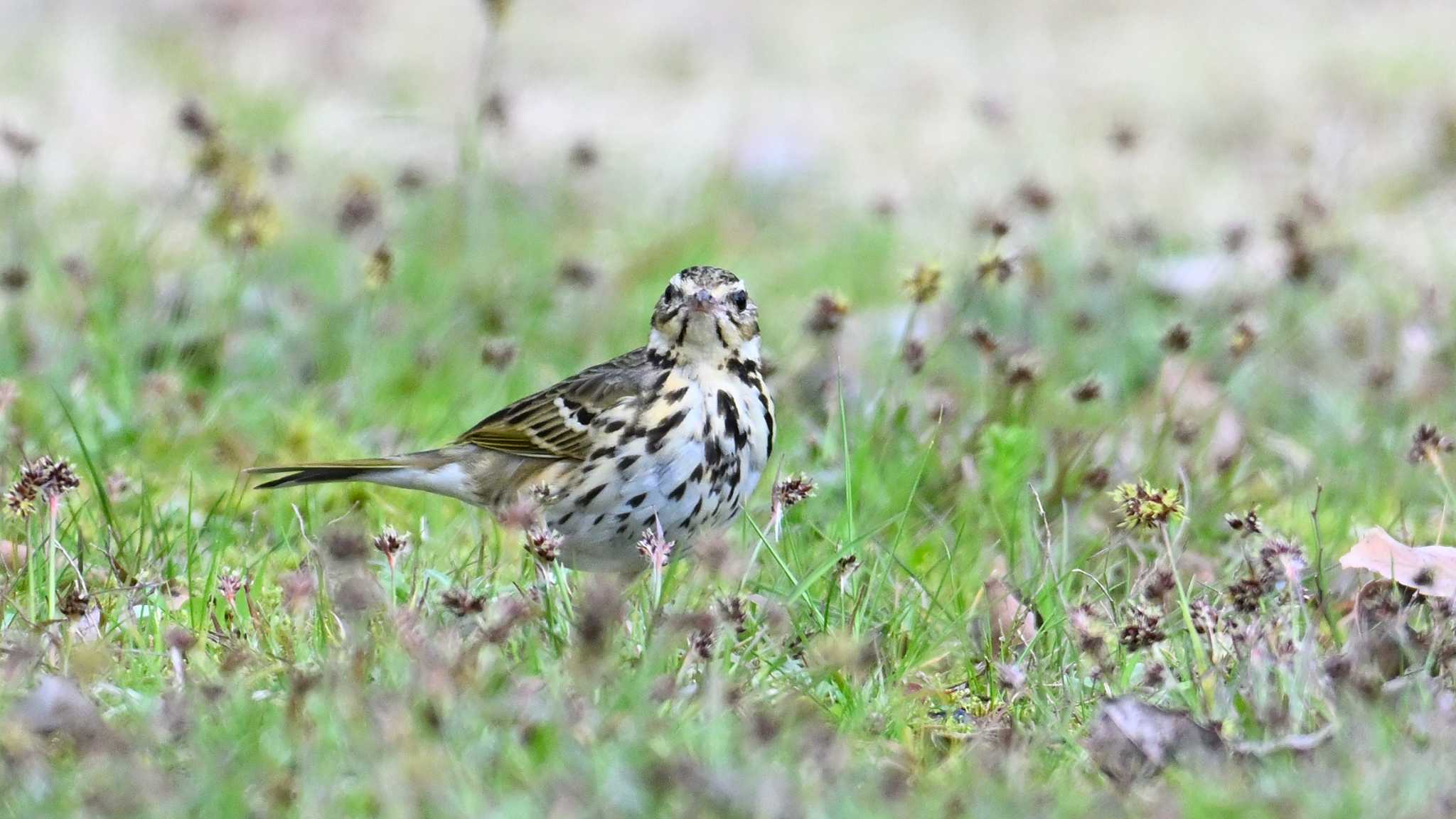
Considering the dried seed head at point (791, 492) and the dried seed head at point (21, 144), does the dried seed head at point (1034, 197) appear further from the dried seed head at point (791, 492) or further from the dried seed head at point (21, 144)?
the dried seed head at point (21, 144)

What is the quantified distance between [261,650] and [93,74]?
7.00m

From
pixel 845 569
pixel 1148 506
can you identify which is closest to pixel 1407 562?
pixel 1148 506

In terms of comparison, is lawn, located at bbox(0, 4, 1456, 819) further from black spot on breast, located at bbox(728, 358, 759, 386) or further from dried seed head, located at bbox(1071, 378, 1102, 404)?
black spot on breast, located at bbox(728, 358, 759, 386)

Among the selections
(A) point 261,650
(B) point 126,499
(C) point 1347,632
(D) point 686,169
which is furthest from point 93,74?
(C) point 1347,632

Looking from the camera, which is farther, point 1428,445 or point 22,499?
point 1428,445

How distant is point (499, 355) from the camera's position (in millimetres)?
5422

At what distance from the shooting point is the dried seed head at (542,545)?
3.52 m

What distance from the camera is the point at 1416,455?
4.33 meters

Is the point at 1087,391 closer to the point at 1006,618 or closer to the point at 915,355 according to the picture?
the point at 915,355

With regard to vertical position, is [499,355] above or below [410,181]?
A: below

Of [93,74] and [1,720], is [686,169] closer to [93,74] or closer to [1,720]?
[93,74]

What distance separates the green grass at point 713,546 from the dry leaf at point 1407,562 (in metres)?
0.08

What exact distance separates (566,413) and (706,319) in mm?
403

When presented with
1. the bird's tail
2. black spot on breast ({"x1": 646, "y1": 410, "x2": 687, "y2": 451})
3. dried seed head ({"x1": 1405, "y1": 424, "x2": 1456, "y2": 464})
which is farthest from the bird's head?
dried seed head ({"x1": 1405, "y1": 424, "x2": 1456, "y2": 464})
